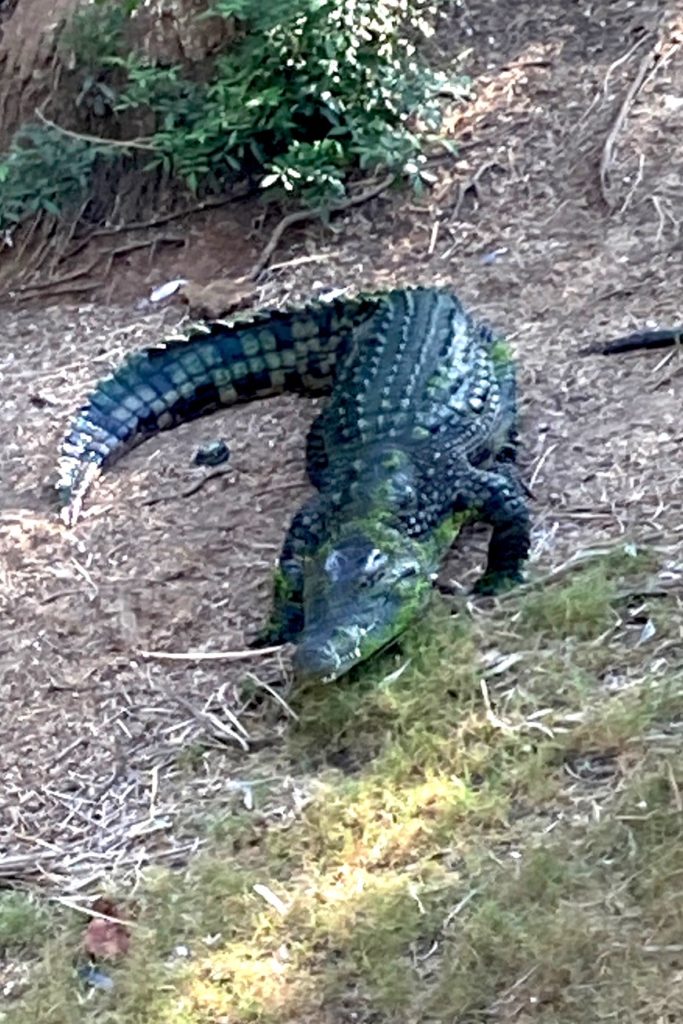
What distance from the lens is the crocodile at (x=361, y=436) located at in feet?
12.2

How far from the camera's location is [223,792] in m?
3.39

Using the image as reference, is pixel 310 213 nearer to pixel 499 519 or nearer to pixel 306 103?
pixel 306 103

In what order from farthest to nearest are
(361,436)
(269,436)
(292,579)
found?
(269,436), (361,436), (292,579)

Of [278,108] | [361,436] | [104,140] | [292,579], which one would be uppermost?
[278,108]

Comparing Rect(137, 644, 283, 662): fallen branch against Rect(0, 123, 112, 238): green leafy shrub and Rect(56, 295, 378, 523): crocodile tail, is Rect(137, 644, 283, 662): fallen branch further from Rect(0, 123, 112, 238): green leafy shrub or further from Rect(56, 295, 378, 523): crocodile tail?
Rect(0, 123, 112, 238): green leafy shrub

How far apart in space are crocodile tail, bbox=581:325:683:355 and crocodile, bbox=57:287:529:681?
29 centimetres

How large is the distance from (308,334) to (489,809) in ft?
7.56

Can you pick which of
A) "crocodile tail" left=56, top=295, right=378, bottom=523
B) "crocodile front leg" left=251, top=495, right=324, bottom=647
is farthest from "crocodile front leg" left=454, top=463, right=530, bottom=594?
"crocodile tail" left=56, top=295, right=378, bottom=523

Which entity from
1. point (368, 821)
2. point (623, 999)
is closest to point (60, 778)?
point (368, 821)

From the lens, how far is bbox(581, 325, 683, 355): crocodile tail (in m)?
4.67

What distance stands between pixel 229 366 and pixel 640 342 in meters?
1.32

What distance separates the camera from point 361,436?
426cm

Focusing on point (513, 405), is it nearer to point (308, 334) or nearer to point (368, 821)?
point (308, 334)

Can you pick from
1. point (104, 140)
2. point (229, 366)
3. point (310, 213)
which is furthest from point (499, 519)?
point (104, 140)
